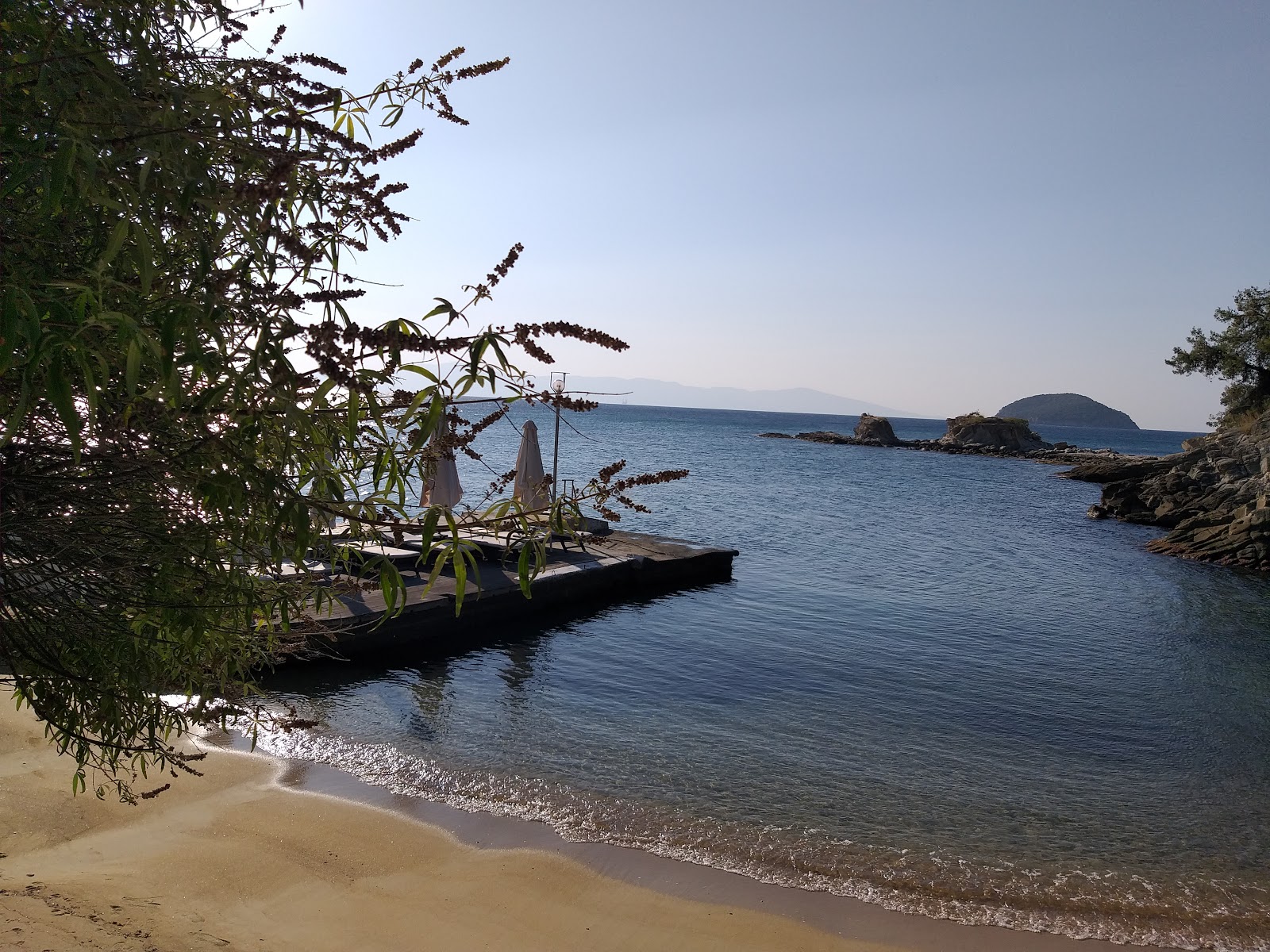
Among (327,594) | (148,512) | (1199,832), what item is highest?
(148,512)

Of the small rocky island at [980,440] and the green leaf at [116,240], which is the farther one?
the small rocky island at [980,440]

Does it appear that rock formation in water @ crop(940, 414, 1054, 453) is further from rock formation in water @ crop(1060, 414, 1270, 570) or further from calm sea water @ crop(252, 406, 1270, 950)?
calm sea water @ crop(252, 406, 1270, 950)

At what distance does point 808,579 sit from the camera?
22.6m

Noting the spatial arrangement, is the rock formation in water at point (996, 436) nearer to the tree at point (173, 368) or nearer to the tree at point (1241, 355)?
the tree at point (1241, 355)

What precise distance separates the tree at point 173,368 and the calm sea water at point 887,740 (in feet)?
20.3

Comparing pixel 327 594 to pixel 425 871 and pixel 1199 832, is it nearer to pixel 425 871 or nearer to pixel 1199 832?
pixel 425 871

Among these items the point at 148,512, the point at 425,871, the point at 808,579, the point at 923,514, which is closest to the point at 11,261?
the point at 148,512

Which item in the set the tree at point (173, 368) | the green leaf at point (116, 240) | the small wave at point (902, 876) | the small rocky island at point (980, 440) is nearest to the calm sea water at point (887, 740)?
the small wave at point (902, 876)

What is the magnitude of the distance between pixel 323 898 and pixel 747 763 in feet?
16.8

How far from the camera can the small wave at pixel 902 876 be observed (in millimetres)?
7375

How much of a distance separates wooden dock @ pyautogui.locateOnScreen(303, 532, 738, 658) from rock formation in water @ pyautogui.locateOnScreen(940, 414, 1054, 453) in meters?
96.8

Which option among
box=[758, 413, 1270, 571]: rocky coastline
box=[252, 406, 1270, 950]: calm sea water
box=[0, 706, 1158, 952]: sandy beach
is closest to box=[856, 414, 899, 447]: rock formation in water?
box=[758, 413, 1270, 571]: rocky coastline

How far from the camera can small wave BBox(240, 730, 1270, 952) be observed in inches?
290

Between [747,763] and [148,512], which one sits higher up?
[148,512]
